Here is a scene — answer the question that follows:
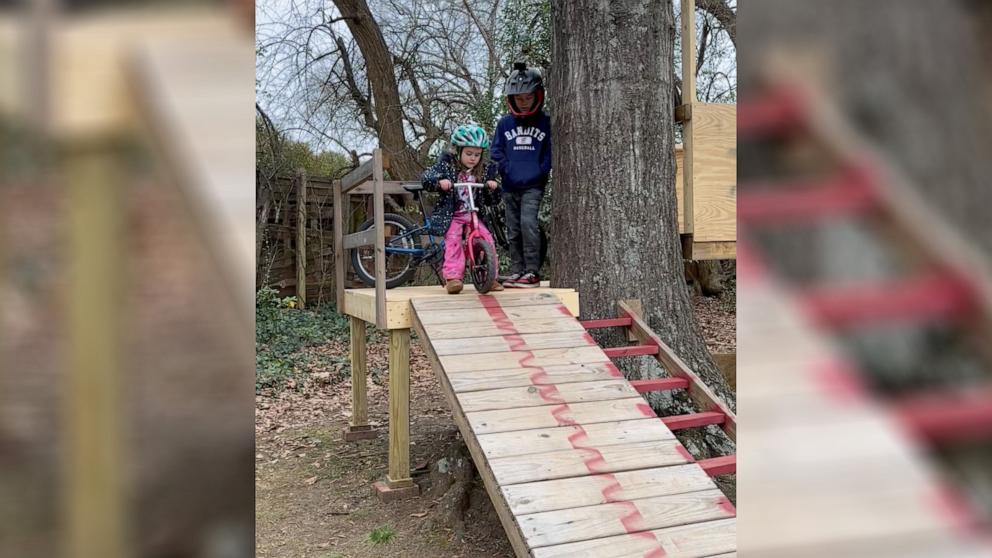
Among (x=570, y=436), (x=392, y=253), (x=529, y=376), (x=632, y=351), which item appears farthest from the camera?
(x=392, y=253)

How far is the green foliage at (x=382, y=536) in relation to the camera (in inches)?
156

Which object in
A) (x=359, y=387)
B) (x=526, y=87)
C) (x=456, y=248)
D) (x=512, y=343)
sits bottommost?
(x=359, y=387)

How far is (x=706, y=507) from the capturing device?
8.99 feet

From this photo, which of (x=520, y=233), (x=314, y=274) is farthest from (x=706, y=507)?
(x=314, y=274)

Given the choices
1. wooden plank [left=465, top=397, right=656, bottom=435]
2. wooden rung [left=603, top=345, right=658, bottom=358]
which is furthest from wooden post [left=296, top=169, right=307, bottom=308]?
wooden plank [left=465, top=397, right=656, bottom=435]

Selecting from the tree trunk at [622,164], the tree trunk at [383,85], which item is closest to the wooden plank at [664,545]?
the tree trunk at [622,164]

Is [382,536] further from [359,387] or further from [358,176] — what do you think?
[358,176]

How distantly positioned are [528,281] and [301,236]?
5600 mm

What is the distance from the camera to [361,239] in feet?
16.9
